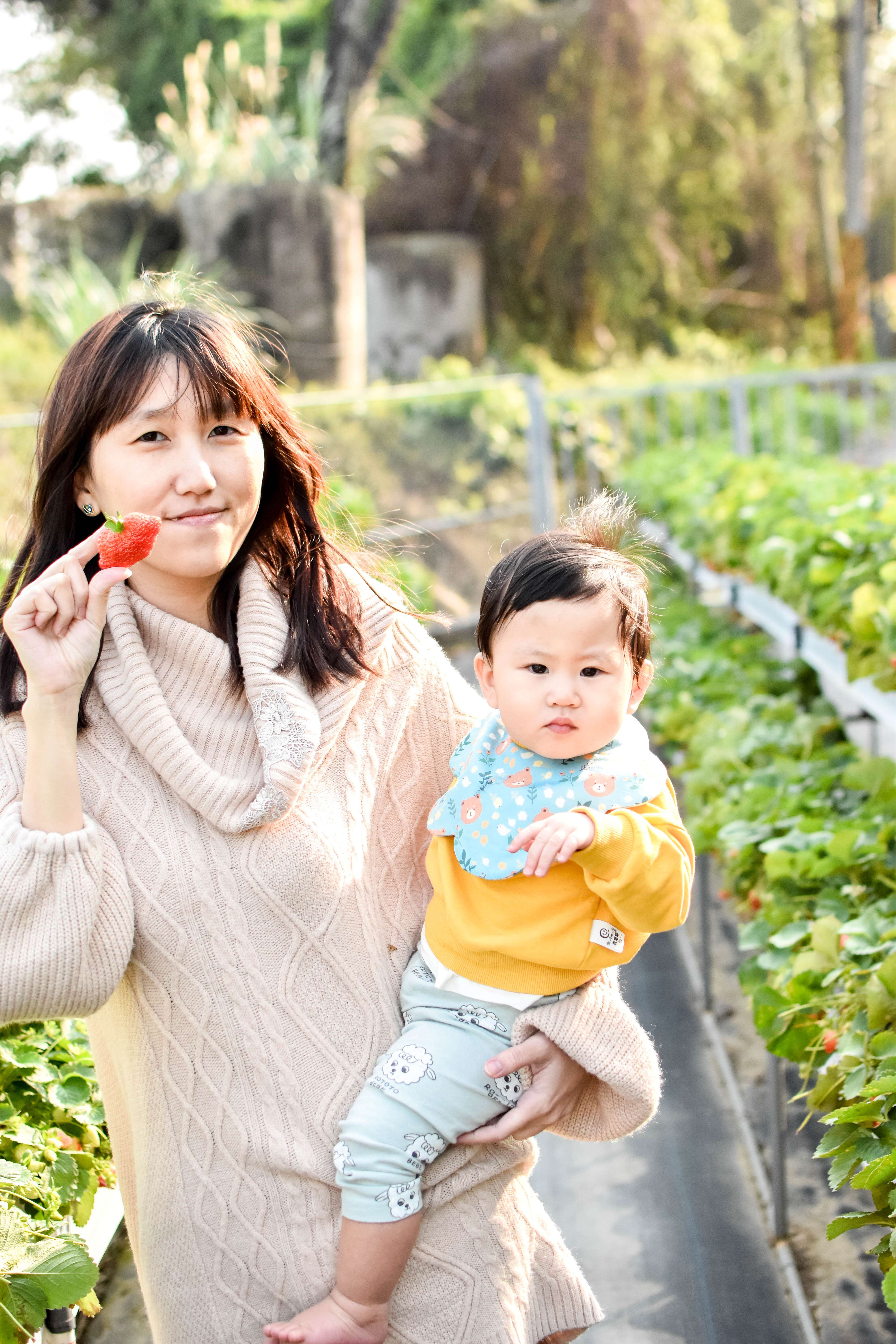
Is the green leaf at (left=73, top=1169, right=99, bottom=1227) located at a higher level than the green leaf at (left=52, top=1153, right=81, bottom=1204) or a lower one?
lower

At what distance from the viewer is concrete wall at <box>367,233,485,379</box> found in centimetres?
1378

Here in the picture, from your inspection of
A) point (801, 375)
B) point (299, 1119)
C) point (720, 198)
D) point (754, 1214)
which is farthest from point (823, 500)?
point (720, 198)

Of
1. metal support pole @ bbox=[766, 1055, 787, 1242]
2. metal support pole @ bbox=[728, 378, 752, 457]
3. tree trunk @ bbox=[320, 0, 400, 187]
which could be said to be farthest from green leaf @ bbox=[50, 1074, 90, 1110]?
tree trunk @ bbox=[320, 0, 400, 187]

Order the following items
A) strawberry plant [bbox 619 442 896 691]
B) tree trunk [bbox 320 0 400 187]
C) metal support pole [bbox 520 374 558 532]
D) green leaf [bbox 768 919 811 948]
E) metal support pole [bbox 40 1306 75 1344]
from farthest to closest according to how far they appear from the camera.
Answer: tree trunk [bbox 320 0 400 187] → metal support pole [bbox 520 374 558 532] → strawberry plant [bbox 619 442 896 691] → green leaf [bbox 768 919 811 948] → metal support pole [bbox 40 1306 75 1344]

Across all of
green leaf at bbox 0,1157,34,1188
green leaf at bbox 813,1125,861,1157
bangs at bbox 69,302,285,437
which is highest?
bangs at bbox 69,302,285,437

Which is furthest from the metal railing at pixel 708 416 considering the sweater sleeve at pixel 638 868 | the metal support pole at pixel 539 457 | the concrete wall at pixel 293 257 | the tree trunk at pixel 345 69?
the sweater sleeve at pixel 638 868

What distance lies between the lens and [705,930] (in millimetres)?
3475

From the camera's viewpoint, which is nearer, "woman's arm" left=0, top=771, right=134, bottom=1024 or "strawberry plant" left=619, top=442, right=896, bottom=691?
"woman's arm" left=0, top=771, right=134, bottom=1024

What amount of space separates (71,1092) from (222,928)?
568 mm

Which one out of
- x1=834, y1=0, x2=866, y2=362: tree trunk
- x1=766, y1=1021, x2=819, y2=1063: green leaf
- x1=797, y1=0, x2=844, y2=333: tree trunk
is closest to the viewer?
x1=766, y1=1021, x2=819, y2=1063: green leaf

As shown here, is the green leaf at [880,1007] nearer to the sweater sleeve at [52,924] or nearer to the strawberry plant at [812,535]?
the strawberry plant at [812,535]

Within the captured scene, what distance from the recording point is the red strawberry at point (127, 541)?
1.25 metres

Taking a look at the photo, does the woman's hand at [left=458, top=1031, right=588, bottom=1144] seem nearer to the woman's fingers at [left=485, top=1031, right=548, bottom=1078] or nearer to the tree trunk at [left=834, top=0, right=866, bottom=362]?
the woman's fingers at [left=485, top=1031, right=548, bottom=1078]

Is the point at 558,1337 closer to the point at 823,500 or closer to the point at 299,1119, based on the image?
the point at 299,1119
